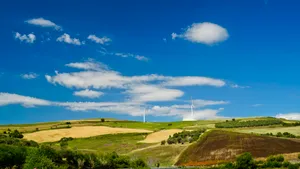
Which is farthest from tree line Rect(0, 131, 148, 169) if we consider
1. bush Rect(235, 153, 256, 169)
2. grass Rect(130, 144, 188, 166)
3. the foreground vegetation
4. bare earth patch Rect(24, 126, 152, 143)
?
bare earth patch Rect(24, 126, 152, 143)

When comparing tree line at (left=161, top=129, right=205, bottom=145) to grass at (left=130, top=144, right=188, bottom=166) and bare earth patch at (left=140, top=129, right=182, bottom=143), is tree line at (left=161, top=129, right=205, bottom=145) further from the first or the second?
bare earth patch at (left=140, top=129, right=182, bottom=143)

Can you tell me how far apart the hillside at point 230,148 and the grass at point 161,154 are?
141 inches

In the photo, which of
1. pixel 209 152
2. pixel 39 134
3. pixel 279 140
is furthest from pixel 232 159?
pixel 39 134

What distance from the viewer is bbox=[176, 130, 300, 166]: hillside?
10581 cm

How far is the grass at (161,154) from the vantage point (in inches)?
4636

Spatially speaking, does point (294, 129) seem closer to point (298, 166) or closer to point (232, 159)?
point (232, 159)

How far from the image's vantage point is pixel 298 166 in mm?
76125

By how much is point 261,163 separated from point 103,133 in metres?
109

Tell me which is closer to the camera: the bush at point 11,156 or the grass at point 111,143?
the bush at point 11,156

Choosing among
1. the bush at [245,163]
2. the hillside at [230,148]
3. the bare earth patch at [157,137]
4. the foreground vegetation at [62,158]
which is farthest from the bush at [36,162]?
the bare earth patch at [157,137]

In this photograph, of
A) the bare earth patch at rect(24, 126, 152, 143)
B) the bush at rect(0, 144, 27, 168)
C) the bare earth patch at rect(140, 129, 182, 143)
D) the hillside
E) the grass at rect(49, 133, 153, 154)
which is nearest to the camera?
the bush at rect(0, 144, 27, 168)

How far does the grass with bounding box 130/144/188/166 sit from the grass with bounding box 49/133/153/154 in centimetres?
1160

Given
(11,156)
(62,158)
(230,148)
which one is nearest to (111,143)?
(230,148)

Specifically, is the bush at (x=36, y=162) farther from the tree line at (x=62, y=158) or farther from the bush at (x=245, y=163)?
the bush at (x=245, y=163)
